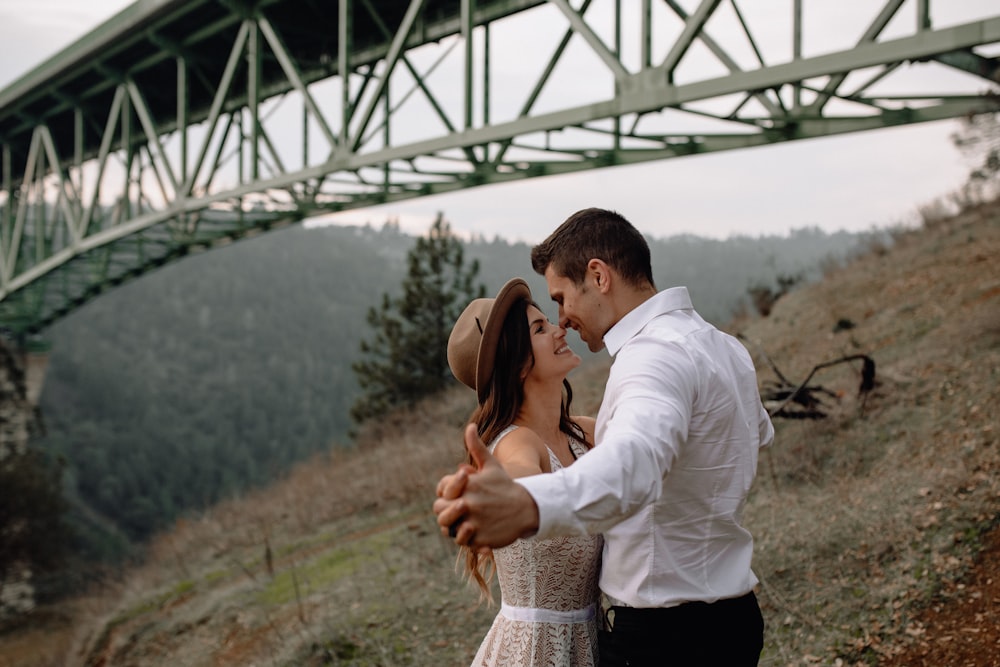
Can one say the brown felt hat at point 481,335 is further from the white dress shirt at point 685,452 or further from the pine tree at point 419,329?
the pine tree at point 419,329

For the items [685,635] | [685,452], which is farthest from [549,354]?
[685,635]

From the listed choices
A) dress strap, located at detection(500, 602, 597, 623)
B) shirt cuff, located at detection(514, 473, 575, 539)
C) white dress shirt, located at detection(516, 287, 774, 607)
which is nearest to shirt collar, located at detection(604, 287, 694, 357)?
white dress shirt, located at detection(516, 287, 774, 607)

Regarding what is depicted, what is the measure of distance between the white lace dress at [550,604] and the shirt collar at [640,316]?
523 millimetres

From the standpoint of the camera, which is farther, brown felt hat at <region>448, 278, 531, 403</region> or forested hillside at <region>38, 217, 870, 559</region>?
forested hillside at <region>38, 217, 870, 559</region>

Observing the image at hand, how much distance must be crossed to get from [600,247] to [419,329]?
2151 centimetres

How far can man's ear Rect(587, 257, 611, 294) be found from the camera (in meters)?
1.94

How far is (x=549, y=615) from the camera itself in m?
2.34

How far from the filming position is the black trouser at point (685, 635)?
1.88m

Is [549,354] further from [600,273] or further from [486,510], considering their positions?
[486,510]

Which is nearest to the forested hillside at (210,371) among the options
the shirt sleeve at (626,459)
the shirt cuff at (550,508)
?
the shirt sleeve at (626,459)

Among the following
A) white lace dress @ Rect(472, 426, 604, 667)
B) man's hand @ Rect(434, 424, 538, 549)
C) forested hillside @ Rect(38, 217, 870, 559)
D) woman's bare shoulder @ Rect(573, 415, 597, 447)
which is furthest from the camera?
forested hillside @ Rect(38, 217, 870, 559)

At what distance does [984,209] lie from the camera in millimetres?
14133

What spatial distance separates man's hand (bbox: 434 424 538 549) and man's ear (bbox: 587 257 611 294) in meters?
0.72

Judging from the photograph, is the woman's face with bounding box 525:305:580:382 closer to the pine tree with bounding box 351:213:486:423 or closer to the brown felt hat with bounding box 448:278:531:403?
the brown felt hat with bounding box 448:278:531:403
